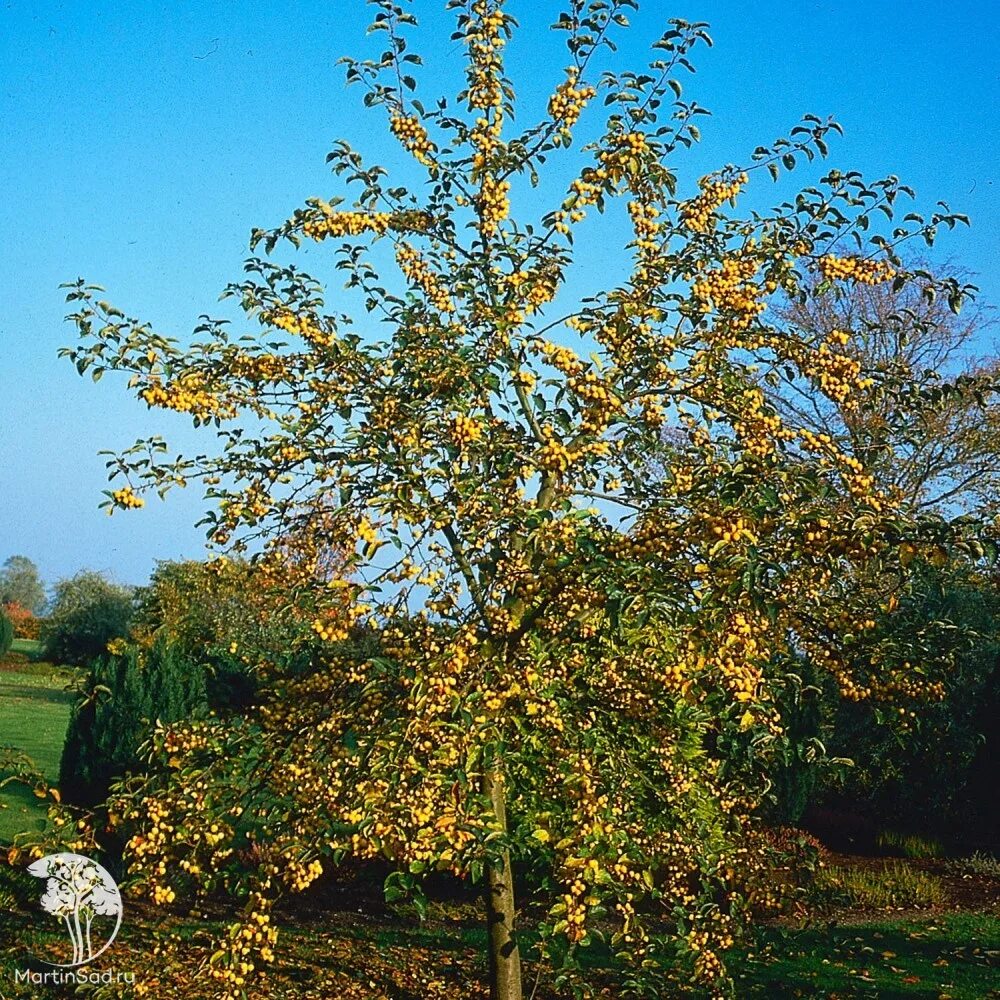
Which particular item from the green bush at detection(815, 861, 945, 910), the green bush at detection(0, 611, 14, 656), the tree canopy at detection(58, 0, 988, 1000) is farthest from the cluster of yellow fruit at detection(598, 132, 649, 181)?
the green bush at detection(0, 611, 14, 656)

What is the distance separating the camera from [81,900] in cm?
506

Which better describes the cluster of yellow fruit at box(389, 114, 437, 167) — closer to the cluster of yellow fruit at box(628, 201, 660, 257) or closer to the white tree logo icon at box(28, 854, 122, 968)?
the cluster of yellow fruit at box(628, 201, 660, 257)

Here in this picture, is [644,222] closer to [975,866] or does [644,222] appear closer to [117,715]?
[117,715]

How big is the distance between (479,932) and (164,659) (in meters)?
4.18

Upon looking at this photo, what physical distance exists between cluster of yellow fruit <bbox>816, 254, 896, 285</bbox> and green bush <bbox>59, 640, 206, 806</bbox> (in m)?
7.15

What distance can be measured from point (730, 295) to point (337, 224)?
1809mm

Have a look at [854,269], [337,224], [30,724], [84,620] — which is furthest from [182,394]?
[84,620]

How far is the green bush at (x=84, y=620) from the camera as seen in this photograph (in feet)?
113

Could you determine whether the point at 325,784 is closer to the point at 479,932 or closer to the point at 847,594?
A: the point at 847,594

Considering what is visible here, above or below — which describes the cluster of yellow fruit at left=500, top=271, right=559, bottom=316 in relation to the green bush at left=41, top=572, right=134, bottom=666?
above

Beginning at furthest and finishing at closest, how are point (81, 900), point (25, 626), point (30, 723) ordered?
point (25, 626)
point (30, 723)
point (81, 900)

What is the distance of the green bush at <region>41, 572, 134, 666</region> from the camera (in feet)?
113

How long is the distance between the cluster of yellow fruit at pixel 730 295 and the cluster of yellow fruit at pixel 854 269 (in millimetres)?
306

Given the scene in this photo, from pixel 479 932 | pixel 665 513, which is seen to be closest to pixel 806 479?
pixel 665 513
